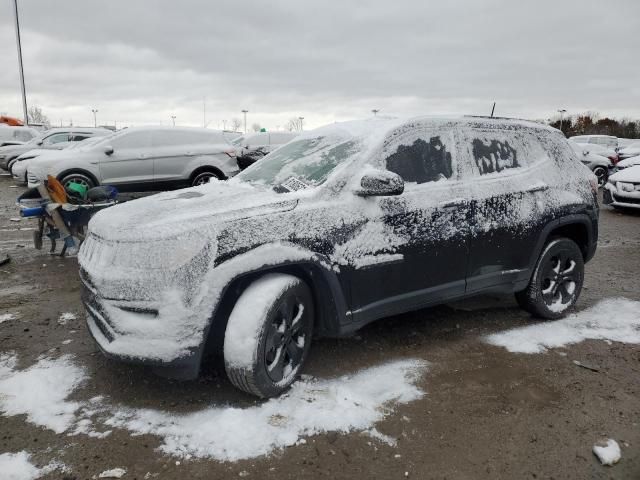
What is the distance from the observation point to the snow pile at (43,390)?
9.36 feet

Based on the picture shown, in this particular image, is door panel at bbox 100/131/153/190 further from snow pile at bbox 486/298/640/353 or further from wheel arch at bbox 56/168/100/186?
snow pile at bbox 486/298/640/353

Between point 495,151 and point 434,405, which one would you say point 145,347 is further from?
point 495,151

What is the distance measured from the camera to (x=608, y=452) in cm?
258

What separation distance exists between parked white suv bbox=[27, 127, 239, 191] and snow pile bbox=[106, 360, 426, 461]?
7704 mm

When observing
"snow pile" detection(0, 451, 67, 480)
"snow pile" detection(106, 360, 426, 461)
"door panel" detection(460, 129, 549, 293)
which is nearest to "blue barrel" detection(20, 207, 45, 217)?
"snow pile" detection(106, 360, 426, 461)

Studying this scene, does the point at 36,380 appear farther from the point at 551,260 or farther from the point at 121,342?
the point at 551,260

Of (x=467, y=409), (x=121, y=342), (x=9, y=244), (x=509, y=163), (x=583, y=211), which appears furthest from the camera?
(x=9, y=244)

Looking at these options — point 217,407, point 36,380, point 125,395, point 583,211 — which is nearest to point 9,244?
point 36,380

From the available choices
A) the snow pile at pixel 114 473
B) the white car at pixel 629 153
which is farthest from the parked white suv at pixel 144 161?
the white car at pixel 629 153

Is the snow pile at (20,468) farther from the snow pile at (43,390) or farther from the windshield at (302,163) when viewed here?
the windshield at (302,163)

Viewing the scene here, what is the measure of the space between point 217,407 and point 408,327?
1900mm

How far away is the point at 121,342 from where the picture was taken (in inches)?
109

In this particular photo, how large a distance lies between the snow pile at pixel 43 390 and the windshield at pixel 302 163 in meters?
1.87

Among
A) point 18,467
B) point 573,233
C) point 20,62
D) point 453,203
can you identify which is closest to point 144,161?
point 453,203
